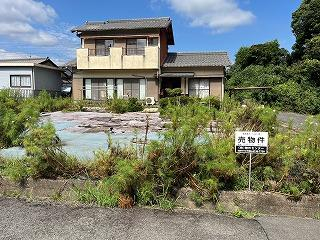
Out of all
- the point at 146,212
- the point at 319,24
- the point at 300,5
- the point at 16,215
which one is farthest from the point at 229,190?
the point at 300,5

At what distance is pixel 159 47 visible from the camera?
23.5m

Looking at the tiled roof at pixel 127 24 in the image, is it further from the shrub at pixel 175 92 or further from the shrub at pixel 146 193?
the shrub at pixel 146 193

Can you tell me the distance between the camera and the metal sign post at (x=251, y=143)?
3.72 meters

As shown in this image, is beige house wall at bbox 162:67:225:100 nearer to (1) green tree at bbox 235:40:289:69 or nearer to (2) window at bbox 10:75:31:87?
(1) green tree at bbox 235:40:289:69

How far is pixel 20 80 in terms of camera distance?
2639 cm

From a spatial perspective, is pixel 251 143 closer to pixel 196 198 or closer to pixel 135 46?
pixel 196 198

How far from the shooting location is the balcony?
76.5ft

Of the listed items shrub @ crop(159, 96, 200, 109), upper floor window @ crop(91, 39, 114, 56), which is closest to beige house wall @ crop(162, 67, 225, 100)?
upper floor window @ crop(91, 39, 114, 56)

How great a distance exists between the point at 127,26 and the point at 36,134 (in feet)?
69.7

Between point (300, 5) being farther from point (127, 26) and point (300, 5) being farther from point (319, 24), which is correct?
point (127, 26)

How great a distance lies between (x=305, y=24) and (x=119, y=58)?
15.6 m

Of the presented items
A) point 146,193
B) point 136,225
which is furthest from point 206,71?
point 136,225

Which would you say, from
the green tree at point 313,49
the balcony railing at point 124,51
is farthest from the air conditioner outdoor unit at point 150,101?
the green tree at point 313,49

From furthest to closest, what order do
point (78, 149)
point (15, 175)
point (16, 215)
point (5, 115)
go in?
point (78, 149), point (5, 115), point (15, 175), point (16, 215)
